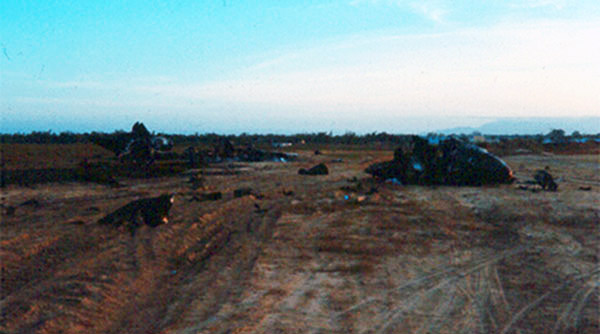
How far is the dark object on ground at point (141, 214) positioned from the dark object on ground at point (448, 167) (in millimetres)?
7416

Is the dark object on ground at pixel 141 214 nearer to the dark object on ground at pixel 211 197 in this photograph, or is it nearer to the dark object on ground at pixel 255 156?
the dark object on ground at pixel 211 197

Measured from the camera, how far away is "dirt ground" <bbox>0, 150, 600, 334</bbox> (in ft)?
11.6

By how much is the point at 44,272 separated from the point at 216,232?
2394 mm

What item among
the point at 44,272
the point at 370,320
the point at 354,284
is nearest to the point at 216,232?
the point at 44,272

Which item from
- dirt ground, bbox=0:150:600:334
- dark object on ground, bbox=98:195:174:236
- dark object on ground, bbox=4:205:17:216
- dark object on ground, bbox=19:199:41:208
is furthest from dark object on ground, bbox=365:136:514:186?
dark object on ground, bbox=4:205:17:216

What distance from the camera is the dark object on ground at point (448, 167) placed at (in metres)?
12.1

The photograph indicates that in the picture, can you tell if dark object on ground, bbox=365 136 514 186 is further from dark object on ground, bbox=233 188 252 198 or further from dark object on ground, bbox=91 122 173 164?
dark object on ground, bbox=91 122 173 164

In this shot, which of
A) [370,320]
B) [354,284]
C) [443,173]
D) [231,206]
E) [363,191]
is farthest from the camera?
[443,173]

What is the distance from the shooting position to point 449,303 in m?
3.86

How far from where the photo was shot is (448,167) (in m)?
12.3

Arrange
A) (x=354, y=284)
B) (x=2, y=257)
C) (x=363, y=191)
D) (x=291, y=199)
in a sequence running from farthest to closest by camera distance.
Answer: (x=363, y=191), (x=291, y=199), (x=2, y=257), (x=354, y=284)

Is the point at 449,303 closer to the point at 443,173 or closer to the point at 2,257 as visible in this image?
the point at 2,257

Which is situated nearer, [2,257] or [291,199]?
[2,257]

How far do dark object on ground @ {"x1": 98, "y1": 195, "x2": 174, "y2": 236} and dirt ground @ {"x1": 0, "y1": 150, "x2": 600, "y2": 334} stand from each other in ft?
0.78
